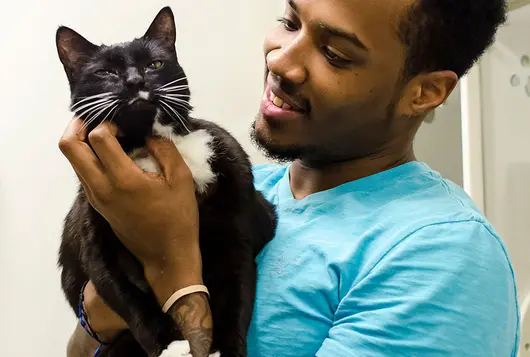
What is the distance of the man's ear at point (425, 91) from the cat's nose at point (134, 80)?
1.76ft

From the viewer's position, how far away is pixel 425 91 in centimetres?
113

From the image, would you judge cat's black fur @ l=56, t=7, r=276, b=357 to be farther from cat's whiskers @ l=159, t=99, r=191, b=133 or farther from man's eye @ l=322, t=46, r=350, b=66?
man's eye @ l=322, t=46, r=350, b=66

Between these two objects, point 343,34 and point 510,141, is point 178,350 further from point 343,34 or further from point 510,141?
point 510,141

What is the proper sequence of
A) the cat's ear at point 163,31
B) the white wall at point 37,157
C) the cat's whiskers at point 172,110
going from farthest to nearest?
the white wall at point 37,157
the cat's ear at point 163,31
the cat's whiskers at point 172,110

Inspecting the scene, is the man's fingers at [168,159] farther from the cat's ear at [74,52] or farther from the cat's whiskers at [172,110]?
the cat's ear at [74,52]

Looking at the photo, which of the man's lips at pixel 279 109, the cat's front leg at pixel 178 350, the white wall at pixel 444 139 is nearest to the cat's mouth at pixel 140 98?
the man's lips at pixel 279 109

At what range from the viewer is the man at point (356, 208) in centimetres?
86

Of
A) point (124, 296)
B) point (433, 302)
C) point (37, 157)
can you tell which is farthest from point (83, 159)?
point (37, 157)

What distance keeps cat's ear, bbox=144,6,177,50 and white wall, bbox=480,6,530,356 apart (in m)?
1.26

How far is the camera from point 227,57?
2.22m

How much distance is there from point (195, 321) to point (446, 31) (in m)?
0.76

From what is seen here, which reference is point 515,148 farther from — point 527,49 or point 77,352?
point 77,352

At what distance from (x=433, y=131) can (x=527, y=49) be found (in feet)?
1.50

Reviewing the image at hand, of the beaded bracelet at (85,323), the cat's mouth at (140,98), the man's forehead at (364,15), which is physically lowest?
the beaded bracelet at (85,323)
